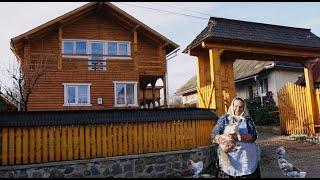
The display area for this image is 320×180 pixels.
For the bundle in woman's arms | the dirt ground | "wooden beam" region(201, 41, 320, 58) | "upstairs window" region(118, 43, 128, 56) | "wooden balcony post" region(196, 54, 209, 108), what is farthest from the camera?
"upstairs window" region(118, 43, 128, 56)

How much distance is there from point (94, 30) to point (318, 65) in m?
15.3

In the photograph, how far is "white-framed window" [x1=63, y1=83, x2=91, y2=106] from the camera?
2345cm

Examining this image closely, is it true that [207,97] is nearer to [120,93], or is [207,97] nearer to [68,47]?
[120,93]

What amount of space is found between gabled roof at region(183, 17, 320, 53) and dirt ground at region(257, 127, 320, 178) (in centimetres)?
402

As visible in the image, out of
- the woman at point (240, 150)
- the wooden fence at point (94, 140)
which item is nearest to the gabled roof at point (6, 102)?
the wooden fence at point (94, 140)

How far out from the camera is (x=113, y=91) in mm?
24719

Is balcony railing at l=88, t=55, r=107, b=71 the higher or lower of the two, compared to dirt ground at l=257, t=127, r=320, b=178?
higher

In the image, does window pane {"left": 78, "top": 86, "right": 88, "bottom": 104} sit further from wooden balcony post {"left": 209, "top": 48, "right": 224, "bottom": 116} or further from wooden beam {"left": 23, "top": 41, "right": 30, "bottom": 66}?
wooden balcony post {"left": 209, "top": 48, "right": 224, "bottom": 116}

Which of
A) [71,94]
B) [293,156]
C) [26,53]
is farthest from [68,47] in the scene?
[293,156]

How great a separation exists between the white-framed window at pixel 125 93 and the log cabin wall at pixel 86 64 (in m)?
0.26

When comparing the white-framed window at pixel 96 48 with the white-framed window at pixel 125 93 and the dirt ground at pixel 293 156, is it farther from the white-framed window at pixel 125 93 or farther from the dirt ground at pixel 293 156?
the dirt ground at pixel 293 156

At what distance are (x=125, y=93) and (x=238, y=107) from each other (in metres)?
19.8

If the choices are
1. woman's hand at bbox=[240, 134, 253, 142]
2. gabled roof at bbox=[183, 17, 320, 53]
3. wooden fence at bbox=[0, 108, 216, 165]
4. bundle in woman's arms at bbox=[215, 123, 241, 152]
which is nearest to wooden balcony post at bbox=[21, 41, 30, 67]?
gabled roof at bbox=[183, 17, 320, 53]

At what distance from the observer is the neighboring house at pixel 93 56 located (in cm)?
2316
